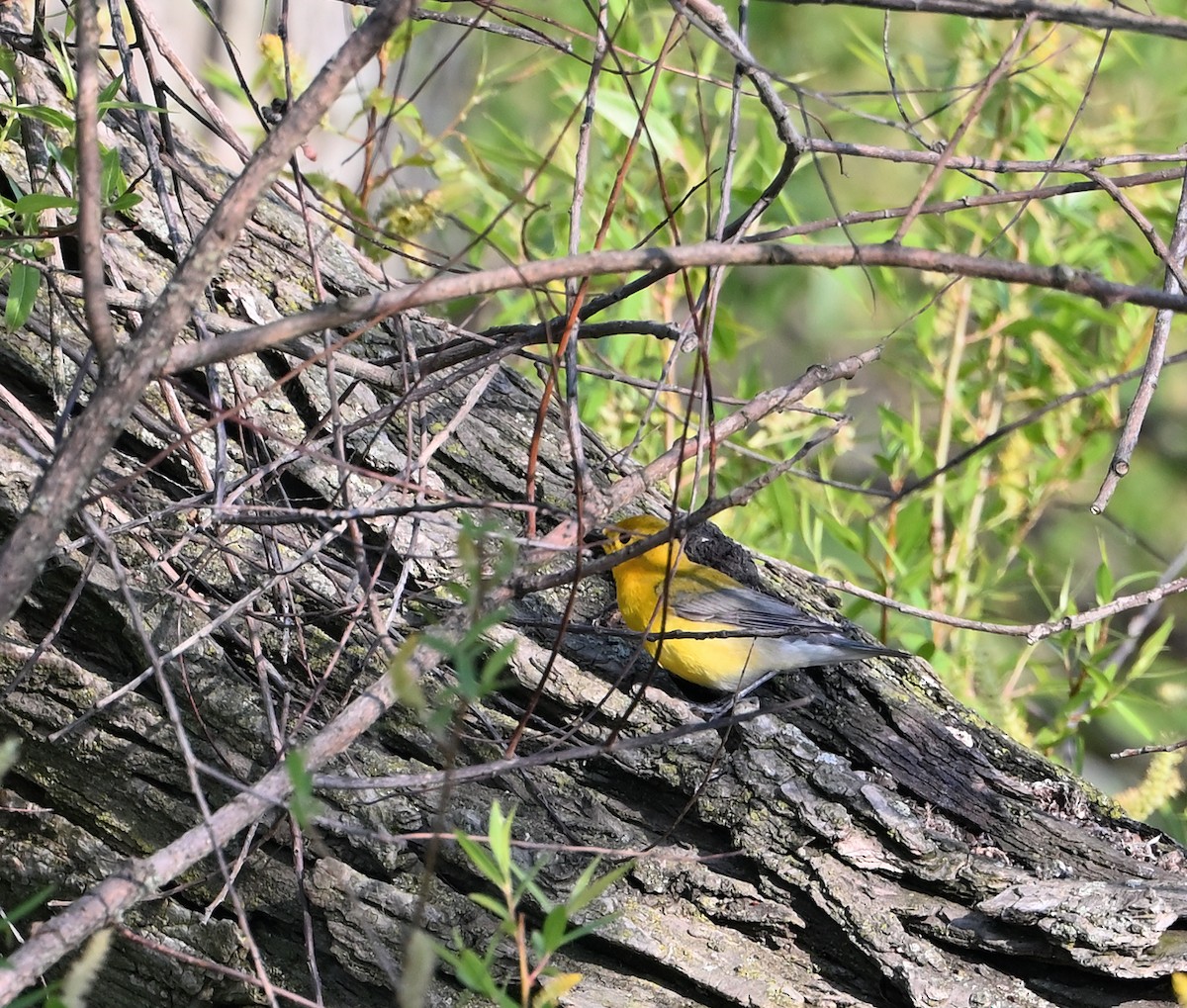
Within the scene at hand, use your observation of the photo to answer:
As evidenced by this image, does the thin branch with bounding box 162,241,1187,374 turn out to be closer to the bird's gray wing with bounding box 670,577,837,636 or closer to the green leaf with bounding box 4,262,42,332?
the green leaf with bounding box 4,262,42,332

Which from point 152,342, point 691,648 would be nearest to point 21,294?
point 152,342

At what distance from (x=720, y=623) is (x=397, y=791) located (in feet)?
4.55

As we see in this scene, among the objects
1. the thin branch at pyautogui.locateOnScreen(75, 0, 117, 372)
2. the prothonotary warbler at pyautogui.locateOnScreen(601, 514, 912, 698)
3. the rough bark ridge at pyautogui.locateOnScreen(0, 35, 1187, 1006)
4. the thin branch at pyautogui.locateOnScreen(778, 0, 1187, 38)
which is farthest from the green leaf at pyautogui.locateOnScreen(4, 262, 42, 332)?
the thin branch at pyautogui.locateOnScreen(778, 0, 1187, 38)

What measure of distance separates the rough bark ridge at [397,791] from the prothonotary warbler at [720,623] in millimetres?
251

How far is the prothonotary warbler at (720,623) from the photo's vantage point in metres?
2.54

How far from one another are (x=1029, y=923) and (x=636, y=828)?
2.31 ft

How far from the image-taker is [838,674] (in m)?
2.45

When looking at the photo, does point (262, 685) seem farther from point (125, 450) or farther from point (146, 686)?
point (125, 450)

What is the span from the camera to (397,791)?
72.6 inches

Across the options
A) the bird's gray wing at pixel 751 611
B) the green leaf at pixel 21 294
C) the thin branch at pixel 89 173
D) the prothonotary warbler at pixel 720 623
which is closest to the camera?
the thin branch at pixel 89 173

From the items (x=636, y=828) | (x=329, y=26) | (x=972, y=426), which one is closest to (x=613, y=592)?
(x=636, y=828)

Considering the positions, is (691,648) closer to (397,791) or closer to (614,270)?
(397,791)

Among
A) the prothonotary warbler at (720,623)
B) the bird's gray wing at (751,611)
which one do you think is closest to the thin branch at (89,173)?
the prothonotary warbler at (720,623)

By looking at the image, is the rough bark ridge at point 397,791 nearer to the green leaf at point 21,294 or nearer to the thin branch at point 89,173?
the green leaf at point 21,294
